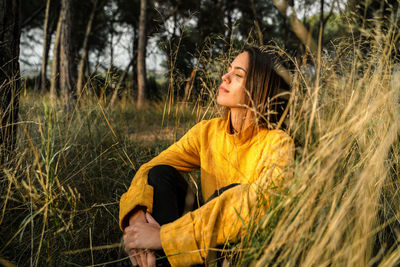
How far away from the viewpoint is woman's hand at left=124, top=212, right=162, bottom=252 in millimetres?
1163

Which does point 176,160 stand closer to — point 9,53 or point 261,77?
point 261,77

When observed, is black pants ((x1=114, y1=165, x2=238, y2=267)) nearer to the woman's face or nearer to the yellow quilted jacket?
the yellow quilted jacket

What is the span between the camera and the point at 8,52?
1875 millimetres

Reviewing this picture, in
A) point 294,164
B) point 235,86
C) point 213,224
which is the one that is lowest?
point 213,224

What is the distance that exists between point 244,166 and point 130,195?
558mm

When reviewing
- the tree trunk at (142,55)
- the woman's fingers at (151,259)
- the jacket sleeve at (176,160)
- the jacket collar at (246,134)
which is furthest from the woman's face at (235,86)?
the tree trunk at (142,55)

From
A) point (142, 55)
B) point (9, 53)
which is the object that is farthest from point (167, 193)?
point (142, 55)

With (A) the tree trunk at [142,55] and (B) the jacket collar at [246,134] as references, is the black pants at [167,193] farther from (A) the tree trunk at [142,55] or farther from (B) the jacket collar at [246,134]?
(A) the tree trunk at [142,55]

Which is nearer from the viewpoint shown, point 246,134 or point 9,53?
point 246,134

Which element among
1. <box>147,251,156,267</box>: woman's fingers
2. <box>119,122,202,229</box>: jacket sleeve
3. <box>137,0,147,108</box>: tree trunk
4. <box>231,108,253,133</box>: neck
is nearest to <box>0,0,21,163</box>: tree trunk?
<box>119,122,202,229</box>: jacket sleeve

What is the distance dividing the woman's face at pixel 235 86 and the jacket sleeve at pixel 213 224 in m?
0.42

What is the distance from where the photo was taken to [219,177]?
1.55 metres

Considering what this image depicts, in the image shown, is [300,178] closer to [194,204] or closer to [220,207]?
[220,207]

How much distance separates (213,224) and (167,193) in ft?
1.15
